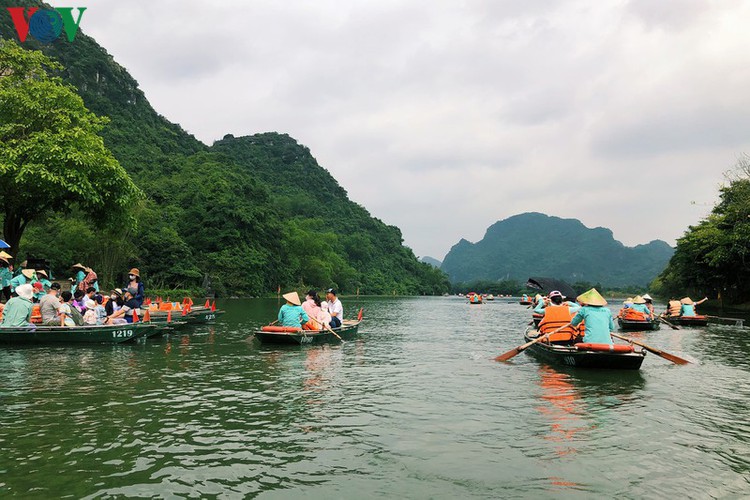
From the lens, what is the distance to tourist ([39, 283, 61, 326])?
16.7m

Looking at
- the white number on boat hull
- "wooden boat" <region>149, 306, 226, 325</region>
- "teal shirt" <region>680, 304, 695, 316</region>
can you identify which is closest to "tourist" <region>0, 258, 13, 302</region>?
"wooden boat" <region>149, 306, 226, 325</region>

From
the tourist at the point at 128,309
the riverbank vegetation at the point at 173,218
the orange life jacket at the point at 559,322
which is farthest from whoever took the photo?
the riverbank vegetation at the point at 173,218

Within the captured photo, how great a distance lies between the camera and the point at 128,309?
61.2 feet

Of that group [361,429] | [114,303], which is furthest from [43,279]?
[361,429]

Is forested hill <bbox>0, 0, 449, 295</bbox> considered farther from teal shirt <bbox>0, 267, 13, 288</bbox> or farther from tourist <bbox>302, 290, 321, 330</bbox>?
tourist <bbox>302, 290, 321, 330</bbox>

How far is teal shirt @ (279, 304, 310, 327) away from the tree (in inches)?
443

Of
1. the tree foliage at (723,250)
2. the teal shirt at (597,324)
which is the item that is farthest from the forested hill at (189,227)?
the tree foliage at (723,250)

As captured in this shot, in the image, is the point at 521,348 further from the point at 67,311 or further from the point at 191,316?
the point at 191,316

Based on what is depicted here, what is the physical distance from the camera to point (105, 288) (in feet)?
159

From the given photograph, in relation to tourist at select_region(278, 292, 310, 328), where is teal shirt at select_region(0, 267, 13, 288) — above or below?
above

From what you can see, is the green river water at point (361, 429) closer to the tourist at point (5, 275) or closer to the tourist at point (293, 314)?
the tourist at point (293, 314)

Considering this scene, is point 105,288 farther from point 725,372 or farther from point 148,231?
point 725,372

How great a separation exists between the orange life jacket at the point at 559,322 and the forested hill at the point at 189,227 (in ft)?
87.2

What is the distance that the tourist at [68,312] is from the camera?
1677 centimetres
